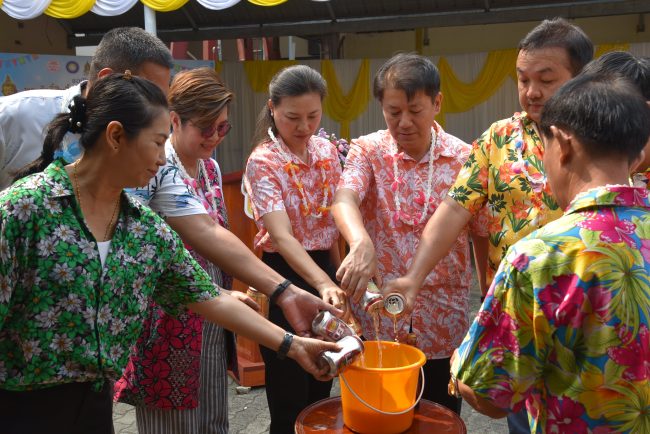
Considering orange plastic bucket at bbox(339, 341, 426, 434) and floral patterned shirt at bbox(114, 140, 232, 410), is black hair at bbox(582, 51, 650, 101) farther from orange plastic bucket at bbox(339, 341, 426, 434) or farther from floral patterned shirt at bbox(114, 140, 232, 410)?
floral patterned shirt at bbox(114, 140, 232, 410)

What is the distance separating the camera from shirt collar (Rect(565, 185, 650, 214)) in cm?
125

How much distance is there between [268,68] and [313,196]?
1100cm

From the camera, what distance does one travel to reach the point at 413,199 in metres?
2.57

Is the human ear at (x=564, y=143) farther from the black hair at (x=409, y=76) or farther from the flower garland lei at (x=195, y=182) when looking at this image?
the flower garland lei at (x=195, y=182)

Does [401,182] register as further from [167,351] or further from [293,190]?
[167,351]

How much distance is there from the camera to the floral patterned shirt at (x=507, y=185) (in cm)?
202

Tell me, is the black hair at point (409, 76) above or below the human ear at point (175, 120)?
above

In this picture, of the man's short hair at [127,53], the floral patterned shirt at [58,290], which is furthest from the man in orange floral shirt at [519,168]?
the man's short hair at [127,53]

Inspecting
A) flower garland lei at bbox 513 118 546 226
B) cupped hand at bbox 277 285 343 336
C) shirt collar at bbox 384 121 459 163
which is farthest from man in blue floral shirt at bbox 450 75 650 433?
shirt collar at bbox 384 121 459 163

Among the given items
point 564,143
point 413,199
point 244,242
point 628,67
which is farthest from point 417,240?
point 244,242

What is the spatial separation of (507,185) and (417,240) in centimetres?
56

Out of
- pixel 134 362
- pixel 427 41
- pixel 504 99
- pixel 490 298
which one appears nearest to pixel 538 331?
pixel 490 298

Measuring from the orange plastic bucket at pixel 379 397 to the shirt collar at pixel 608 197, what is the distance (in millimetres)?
780

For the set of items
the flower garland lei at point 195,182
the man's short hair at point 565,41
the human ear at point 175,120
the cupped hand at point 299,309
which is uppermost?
the man's short hair at point 565,41
